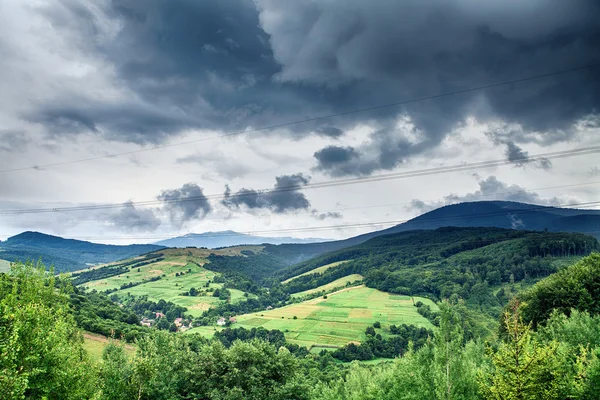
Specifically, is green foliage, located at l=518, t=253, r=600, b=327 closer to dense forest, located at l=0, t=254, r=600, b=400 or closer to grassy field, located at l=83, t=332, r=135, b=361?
dense forest, located at l=0, t=254, r=600, b=400

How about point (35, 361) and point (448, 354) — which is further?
point (35, 361)

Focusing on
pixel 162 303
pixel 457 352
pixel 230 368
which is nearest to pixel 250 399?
pixel 230 368

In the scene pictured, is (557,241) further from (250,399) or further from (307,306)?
(250,399)

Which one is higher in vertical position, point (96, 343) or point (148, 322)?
point (96, 343)

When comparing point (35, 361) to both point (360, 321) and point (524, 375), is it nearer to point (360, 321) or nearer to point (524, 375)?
point (524, 375)

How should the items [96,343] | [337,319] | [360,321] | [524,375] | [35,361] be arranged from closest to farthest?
[524,375], [35,361], [96,343], [360,321], [337,319]

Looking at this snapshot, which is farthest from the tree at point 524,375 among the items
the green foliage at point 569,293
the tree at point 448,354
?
the green foliage at point 569,293

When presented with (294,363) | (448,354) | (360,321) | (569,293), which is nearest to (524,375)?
(448,354)
